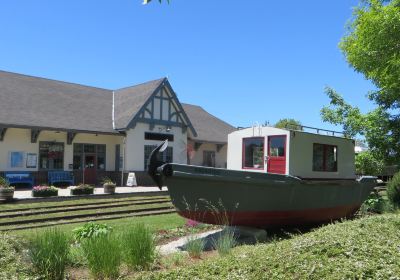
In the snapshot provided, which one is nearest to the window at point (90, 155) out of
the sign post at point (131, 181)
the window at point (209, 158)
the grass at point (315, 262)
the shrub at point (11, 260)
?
the sign post at point (131, 181)

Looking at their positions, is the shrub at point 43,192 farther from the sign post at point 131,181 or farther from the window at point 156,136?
the window at point 156,136

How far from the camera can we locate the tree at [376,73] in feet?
34.3

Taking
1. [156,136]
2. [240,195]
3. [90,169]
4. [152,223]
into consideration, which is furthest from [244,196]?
[156,136]

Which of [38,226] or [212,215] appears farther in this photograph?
[38,226]

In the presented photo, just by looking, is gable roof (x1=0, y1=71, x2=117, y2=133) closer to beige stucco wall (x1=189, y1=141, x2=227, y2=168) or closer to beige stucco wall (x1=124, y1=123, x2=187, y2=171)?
beige stucco wall (x1=124, y1=123, x2=187, y2=171)

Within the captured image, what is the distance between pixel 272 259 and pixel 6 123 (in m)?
18.5

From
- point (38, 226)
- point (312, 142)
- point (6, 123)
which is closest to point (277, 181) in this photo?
point (312, 142)

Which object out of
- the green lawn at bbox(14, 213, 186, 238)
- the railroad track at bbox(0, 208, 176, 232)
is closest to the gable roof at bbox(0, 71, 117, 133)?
the railroad track at bbox(0, 208, 176, 232)

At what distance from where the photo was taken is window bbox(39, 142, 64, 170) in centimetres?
2304

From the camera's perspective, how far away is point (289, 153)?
1134 centimetres

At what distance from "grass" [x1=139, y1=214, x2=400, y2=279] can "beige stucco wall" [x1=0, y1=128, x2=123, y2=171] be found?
61.2ft

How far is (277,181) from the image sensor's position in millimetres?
9945

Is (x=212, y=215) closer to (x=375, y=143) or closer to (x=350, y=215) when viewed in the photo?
(x=350, y=215)

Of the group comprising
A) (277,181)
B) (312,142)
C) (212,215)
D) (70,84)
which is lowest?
(212,215)
